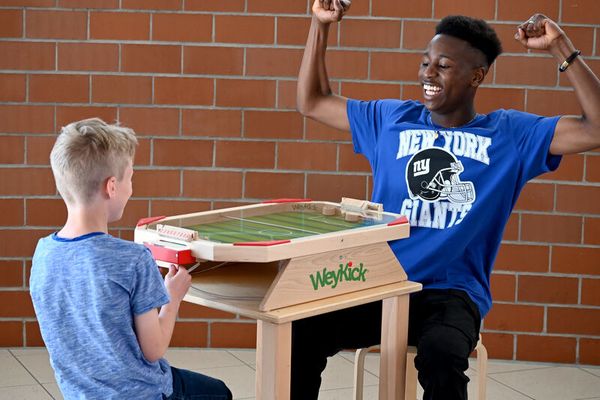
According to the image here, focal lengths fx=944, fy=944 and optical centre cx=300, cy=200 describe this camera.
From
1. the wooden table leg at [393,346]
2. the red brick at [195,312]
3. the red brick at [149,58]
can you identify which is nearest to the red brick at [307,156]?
the red brick at [149,58]

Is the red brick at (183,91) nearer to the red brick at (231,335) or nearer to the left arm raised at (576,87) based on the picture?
the red brick at (231,335)

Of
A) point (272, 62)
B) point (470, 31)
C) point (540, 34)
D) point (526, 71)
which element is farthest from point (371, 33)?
point (540, 34)

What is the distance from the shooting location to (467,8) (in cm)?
383

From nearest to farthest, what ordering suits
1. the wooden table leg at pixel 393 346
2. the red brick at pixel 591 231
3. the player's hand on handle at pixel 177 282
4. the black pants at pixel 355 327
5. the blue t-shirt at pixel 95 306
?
the blue t-shirt at pixel 95 306 → the player's hand on handle at pixel 177 282 → the wooden table leg at pixel 393 346 → the black pants at pixel 355 327 → the red brick at pixel 591 231

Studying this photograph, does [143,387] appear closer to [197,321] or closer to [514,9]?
[197,321]

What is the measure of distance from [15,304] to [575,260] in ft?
7.69

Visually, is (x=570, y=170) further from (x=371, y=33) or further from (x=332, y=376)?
(x=332, y=376)

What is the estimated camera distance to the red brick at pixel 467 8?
12.5 feet

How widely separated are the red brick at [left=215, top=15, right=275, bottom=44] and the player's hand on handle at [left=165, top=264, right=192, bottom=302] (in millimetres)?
1870

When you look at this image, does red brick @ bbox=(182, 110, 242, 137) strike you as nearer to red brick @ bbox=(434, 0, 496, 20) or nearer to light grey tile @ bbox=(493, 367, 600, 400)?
red brick @ bbox=(434, 0, 496, 20)

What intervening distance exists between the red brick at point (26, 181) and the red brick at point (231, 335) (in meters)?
0.91

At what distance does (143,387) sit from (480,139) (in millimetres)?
1284

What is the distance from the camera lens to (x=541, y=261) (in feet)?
12.9

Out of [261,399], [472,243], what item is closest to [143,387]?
[261,399]
